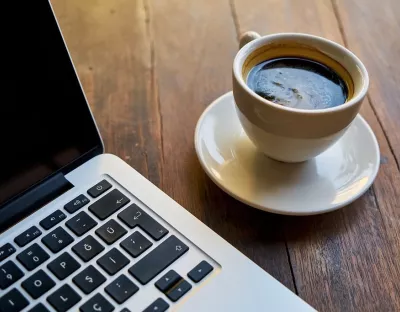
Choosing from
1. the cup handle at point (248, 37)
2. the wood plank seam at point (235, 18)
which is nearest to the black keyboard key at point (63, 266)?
the cup handle at point (248, 37)

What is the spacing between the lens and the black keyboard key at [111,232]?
0.41 metres

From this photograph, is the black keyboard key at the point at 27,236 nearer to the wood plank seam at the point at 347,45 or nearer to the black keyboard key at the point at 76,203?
the black keyboard key at the point at 76,203

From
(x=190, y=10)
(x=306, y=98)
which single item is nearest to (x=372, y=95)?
(x=306, y=98)

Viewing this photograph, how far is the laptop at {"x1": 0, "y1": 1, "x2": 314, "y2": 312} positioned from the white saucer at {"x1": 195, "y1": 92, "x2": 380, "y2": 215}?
6cm

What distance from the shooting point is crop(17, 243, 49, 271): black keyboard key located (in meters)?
0.39

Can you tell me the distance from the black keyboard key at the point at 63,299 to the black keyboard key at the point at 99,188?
0.08 m

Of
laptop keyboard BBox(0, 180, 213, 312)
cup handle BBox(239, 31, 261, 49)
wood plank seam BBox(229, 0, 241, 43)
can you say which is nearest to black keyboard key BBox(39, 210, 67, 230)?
laptop keyboard BBox(0, 180, 213, 312)

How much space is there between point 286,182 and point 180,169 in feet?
0.33

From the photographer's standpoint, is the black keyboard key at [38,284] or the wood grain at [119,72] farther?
the wood grain at [119,72]

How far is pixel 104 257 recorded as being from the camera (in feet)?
1.30

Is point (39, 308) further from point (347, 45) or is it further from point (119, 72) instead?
point (347, 45)

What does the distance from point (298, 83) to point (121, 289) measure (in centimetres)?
24

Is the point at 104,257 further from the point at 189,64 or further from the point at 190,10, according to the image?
the point at 190,10

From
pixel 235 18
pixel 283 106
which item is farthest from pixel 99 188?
pixel 235 18
